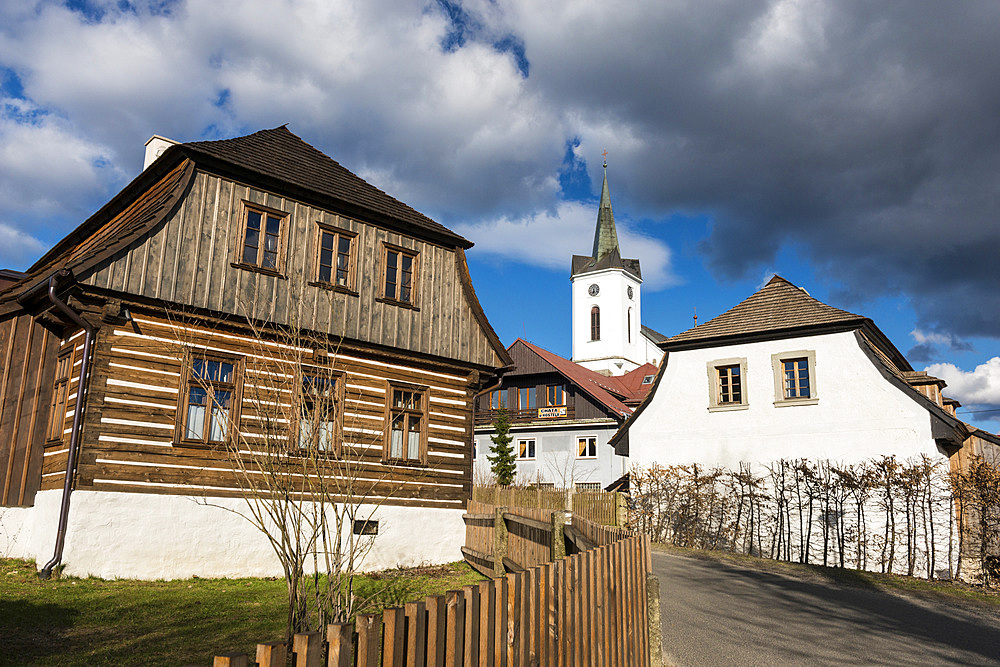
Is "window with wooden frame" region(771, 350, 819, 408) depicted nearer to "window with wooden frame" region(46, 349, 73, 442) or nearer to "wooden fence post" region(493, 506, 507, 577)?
"wooden fence post" region(493, 506, 507, 577)

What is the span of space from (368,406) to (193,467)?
3.91 metres

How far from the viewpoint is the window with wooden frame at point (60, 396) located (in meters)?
12.7

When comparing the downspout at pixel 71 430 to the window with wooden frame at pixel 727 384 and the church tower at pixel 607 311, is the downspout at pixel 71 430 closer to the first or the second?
the window with wooden frame at pixel 727 384

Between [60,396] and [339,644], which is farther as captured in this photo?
[60,396]

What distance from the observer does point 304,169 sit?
16.1m

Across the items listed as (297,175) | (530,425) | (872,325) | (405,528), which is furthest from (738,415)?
(530,425)

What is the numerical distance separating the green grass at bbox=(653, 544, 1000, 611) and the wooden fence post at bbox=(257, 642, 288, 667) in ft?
50.8

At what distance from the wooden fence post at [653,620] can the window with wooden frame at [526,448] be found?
3866cm

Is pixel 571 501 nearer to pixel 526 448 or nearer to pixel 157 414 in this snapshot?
pixel 157 414

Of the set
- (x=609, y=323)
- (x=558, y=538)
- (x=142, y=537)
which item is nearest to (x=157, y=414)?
(x=142, y=537)

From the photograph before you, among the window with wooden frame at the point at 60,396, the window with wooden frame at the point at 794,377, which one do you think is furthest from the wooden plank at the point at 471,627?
the window with wooden frame at the point at 794,377

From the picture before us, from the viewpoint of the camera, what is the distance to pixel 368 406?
51.2 ft

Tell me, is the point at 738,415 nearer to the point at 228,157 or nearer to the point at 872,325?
the point at 872,325

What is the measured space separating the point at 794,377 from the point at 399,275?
13589mm
